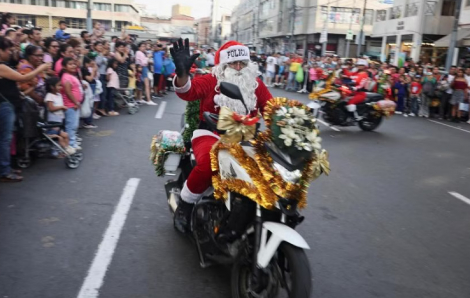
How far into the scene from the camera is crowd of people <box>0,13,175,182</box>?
5.88m

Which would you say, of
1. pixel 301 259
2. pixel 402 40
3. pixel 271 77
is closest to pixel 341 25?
pixel 402 40

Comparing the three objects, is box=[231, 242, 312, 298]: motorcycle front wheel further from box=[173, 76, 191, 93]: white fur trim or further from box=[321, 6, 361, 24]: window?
box=[321, 6, 361, 24]: window

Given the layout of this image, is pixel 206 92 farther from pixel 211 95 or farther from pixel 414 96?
pixel 414 96

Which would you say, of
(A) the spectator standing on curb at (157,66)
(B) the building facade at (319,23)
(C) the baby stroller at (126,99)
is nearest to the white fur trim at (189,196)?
(C) the baby stroller at (126,99)

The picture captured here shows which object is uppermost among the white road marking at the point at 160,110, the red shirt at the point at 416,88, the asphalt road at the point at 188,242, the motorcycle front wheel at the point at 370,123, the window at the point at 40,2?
the window at the point at 40,2

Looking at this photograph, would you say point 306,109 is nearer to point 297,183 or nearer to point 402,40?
point 297,183

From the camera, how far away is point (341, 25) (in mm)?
50969

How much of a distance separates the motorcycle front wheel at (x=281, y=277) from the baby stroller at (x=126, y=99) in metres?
9.82

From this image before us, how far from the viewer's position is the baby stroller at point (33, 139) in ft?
20.9

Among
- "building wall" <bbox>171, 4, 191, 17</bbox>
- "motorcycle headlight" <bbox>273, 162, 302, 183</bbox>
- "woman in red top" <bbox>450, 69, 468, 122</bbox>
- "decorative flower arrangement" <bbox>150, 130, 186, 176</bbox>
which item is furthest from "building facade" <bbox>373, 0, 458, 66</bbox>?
"building wall" <bbox>171, 4, 191, 17</bbox>

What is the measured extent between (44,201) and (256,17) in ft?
282

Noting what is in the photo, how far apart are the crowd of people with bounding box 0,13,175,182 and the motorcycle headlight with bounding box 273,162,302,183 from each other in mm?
4136

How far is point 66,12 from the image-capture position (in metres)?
82.6

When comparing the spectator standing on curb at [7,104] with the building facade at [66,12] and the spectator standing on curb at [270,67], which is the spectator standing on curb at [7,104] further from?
the building facade at [66,12]
